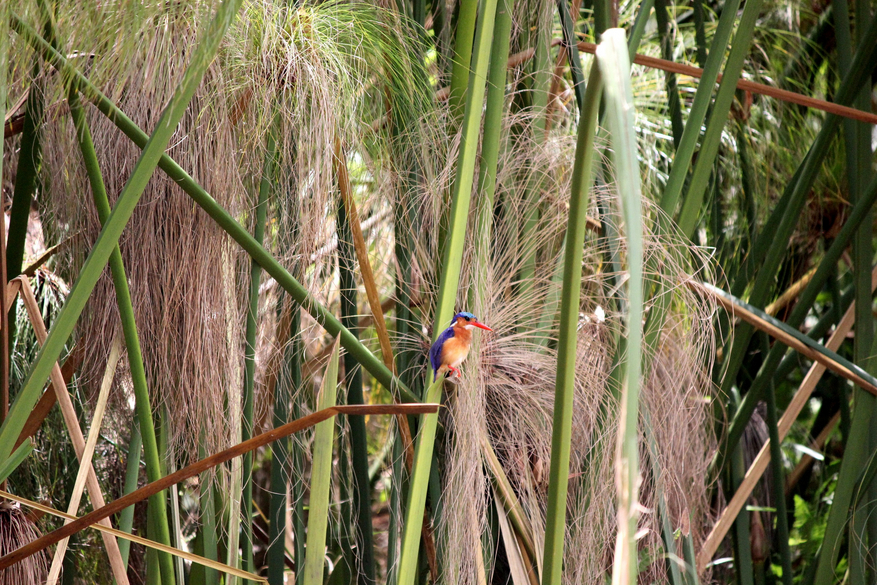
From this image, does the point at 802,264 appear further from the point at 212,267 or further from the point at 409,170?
the point at 212,267

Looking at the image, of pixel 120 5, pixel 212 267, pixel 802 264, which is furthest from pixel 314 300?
pixel 802 264

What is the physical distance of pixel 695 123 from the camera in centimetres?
101

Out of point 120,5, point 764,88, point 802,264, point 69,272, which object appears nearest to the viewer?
point 120,5

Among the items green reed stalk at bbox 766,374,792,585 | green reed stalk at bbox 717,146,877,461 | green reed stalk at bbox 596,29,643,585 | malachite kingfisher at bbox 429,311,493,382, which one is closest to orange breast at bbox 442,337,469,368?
malachite kingfisher at bbox 429,311,493,382

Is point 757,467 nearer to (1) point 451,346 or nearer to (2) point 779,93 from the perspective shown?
(2) point 779,93

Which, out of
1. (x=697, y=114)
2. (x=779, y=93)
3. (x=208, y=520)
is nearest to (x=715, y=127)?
(x=697, y=114)

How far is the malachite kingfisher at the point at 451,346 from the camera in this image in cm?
81

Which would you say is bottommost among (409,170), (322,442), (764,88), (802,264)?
(802,264)

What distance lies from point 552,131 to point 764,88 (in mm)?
395

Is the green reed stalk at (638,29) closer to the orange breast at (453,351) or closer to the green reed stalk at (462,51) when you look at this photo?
the green reed stalk at (462,51)

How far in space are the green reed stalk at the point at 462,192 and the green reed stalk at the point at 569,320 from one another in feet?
0.73

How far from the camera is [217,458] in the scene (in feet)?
2.40

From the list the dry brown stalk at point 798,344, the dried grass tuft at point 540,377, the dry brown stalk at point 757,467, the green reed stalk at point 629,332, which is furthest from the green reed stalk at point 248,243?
the dry brown stalk at point 757,467

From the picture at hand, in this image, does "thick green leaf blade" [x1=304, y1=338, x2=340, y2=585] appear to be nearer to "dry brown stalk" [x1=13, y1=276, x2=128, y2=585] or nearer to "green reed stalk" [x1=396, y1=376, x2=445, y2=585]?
"green reed stalk" [x1=396, y1=376, x2=445, y2=585]
